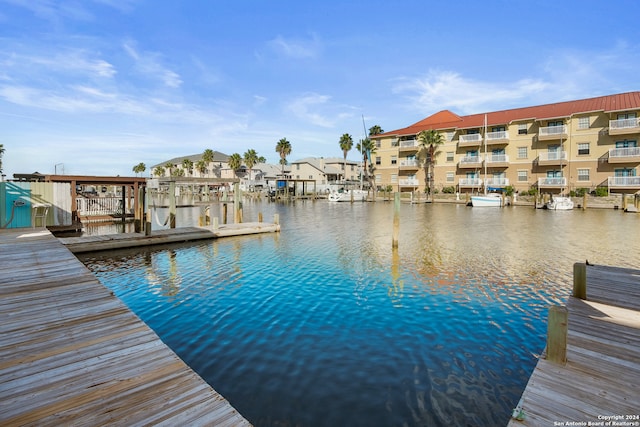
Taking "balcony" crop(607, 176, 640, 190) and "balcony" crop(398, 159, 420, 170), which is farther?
"balcony" crop(398, 159, 420, 170)

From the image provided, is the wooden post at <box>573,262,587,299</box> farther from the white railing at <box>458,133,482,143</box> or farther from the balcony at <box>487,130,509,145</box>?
the white railing at <box>458,133,482,143</box>

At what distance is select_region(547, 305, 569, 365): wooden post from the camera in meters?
5.32

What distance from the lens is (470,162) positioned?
200 ft

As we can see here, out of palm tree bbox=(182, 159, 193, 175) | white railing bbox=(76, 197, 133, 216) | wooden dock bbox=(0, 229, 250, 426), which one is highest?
palm tree bbox=(182, 159, 193, 175)

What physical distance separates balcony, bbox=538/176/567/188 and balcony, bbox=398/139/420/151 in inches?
825

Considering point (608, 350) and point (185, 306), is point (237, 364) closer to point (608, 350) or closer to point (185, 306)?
point (185, 306)

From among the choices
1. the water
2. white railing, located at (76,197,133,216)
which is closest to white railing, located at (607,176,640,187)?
the water

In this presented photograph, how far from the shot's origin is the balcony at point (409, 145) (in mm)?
66688

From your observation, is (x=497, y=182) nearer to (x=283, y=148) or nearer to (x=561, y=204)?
(x=561, y=204)

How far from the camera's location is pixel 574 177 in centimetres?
5281

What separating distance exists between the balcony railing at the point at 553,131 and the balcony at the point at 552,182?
6.33 m

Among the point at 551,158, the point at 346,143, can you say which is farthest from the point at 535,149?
the point at 346,143

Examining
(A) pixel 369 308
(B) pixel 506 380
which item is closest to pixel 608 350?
(B) pixel 506 380

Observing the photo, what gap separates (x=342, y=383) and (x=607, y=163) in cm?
5975
